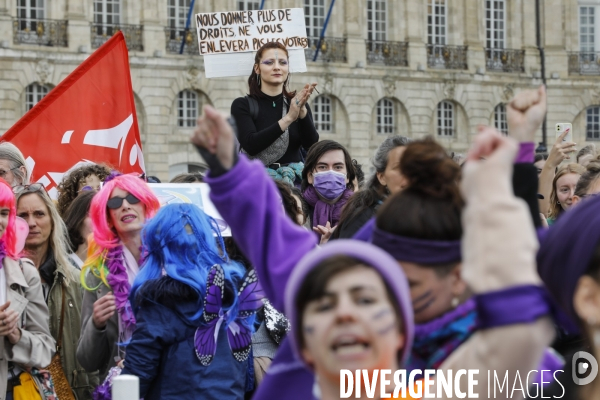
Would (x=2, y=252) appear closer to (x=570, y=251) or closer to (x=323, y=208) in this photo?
(x=323, y=208)

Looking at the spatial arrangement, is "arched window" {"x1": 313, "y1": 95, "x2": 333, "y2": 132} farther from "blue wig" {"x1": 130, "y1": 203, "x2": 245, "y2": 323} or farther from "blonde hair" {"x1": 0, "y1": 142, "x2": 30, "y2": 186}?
"blue wig" {"x1": 130, "y1": 203, "x2": 245, "y2": 323}

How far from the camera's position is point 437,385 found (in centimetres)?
235

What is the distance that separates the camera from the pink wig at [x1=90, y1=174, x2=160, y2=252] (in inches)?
216

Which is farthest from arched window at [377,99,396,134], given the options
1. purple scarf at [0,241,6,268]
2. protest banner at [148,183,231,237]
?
purple scarf at [0,241,6,268]

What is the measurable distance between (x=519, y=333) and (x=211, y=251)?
9.76ft

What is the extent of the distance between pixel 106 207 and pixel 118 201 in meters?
0.06

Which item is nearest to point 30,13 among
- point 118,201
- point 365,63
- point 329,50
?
point 329,50

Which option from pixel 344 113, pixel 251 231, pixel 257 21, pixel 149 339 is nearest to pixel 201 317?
pixel 149 339

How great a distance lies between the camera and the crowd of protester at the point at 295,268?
7.09ft

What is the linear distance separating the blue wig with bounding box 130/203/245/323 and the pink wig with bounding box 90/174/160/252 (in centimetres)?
55

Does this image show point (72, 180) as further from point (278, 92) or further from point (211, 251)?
point (211, 251)

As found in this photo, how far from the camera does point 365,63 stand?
39.0 m

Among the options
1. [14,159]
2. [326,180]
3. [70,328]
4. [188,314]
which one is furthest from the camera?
[14,159]

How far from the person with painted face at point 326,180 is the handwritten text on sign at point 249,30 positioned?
3.15 metres
